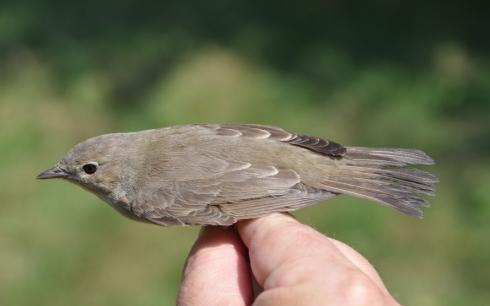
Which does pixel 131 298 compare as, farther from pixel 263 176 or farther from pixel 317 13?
pixel 317 13

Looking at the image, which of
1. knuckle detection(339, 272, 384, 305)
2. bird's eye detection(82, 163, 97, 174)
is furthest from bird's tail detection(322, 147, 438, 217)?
bird's eye detection(82, 163, 97, 174)

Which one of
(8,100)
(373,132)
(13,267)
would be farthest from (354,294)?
(8,100)

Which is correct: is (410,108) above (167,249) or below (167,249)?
above

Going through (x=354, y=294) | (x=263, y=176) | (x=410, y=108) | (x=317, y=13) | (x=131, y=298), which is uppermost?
(x=317, y=13)

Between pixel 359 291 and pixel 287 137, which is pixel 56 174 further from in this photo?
pixel 359 291

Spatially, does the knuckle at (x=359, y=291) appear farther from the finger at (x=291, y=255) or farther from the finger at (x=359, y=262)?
the finger at (x=359, y=262)

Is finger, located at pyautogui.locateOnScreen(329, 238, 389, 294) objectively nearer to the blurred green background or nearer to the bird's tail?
the bird's tail

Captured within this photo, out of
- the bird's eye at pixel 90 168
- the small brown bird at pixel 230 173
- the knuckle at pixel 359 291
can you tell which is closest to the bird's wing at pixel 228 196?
the small brown bird at pixel 230 173
